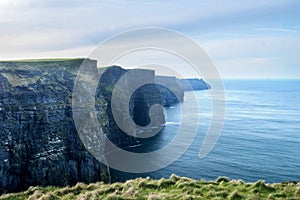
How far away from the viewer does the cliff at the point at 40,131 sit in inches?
2158

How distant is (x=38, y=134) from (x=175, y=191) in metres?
46.6

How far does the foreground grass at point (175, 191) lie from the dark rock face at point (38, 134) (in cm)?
3819

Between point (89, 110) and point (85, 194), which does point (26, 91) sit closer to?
point (89, 110)

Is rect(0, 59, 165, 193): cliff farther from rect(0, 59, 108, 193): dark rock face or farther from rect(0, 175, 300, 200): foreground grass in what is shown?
rect(0, 175, 300, 200): foreground grass

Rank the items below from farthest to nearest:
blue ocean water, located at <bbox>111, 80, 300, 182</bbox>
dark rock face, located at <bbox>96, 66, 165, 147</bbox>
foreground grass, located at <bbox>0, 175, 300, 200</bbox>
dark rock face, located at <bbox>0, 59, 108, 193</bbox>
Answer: dark rock face, located at <bbox>96, 66, 165, 147</bbox>
blue ocean water, located at <bbox>111, 80, 300, 182</bbox>
dark rock face, located at <bbox>0, 59, 108, 193</bbox>
foreground grass, located at <bbox>0, 175, 300, 200</bbox>

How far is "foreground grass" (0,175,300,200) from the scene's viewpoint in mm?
16656

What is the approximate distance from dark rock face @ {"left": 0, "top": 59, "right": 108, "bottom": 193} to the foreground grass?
38.2m

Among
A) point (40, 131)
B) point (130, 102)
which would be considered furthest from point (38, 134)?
point (130, 102)

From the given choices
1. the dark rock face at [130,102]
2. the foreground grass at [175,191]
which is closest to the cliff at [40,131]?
the dark rock face at [130,102]

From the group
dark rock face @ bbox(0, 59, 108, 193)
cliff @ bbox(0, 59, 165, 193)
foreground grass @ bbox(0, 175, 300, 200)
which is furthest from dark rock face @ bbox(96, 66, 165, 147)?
foreground grass @ bbox(0, 175, 300, 200)

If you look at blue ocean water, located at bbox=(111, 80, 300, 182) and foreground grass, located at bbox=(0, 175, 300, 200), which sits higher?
foreground grass, located at bbox=(0, 175, 300, 200)

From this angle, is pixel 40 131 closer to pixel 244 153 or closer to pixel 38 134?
pixel 38 134

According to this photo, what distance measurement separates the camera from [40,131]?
59188 mm

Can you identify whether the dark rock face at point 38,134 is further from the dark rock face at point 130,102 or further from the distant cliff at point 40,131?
the dark rock face at point 130,102
